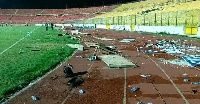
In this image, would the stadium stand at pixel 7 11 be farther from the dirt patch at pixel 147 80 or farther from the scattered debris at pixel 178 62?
the dirt patch at pixel 147 80

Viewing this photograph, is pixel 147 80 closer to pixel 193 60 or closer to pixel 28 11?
pixel 193 60

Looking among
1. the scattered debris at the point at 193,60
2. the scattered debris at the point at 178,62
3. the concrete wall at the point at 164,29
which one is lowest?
the scattered debris at the point at 178,62

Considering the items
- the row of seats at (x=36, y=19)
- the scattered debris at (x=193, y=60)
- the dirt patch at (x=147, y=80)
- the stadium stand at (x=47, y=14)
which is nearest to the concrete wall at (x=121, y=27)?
the scattered debris at (x=193, y=60)

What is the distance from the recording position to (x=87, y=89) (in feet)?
38.1

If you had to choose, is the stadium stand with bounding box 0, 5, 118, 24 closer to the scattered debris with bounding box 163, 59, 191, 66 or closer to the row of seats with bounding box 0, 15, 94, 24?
the row of seats with bounding box 0, 15, 94, 24

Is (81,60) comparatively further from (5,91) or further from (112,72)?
(5,91)

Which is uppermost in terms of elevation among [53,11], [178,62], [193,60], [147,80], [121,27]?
[53,11]

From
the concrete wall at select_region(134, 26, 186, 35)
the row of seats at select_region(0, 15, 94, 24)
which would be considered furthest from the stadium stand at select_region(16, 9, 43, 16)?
the concrete wall at select_region(134, 26, 186, 35)

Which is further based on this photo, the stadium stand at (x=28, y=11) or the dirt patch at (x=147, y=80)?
the stadium stand at (x=28, y=11)

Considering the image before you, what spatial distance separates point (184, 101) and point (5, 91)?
20.6ft

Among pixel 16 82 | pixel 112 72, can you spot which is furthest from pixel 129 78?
pixel 16 82

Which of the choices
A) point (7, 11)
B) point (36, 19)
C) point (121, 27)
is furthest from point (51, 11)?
point (121, 27)

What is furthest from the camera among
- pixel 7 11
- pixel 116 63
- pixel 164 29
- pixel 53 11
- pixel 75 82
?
pixel 7 11

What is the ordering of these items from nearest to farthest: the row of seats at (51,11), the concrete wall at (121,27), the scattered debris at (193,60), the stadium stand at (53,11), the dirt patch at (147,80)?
1. the dirt patch at (147,80)
2. the scattered debris at (193,60)
3. the concrete wall at (121,27)
4. the row of seats at (51,11)
5. the stadium stand at (53,11)
